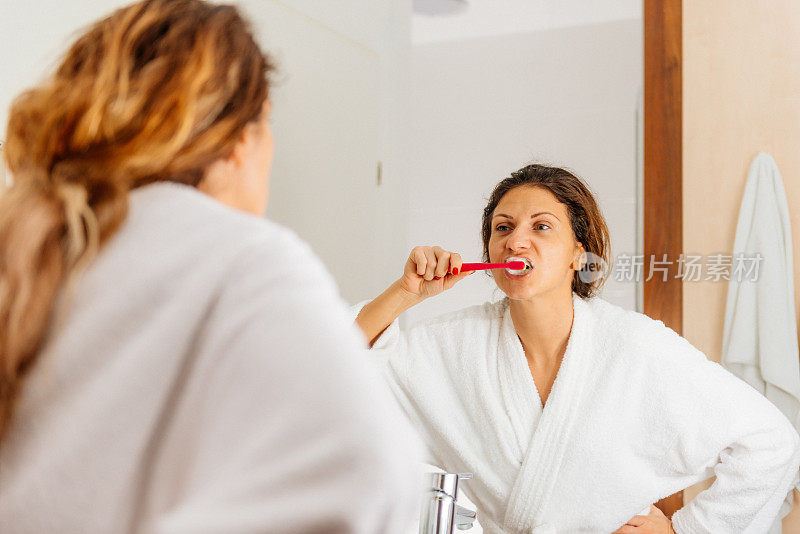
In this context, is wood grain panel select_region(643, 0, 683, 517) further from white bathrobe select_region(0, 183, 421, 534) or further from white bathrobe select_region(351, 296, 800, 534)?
white bathrobe select_region(0, 183, 421, 534)

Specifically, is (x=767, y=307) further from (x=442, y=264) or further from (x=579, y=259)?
(x=442, y=264)

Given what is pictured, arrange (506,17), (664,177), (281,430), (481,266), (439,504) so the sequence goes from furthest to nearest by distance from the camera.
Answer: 1. (506,17)
2. (664,177)
3. (481,266)
4. (439,504)
5. (281,430)

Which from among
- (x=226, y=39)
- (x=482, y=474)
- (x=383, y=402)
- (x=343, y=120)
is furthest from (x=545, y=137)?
(x=383, y=402)

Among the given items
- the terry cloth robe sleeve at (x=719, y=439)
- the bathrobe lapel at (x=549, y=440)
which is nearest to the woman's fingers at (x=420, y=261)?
the bathrobe lapel at (x=549, y=440)

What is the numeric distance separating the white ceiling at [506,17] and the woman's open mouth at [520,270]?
603mm

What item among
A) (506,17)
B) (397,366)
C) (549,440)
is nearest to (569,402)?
(549,440)

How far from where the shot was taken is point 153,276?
0.41 metres

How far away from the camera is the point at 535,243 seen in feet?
4.28

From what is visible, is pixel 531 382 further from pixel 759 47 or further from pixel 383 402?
pixel 383 402

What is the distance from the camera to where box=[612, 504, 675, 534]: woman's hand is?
51.1 inches

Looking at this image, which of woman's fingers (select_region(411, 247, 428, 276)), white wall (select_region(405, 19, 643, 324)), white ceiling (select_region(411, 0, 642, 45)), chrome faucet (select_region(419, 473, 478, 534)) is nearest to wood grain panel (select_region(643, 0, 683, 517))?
white wall (select_region(405, 19, 643, 324))

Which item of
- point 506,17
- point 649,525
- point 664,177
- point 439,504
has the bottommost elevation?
point 649,525

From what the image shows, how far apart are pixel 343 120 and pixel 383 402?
1.46 m

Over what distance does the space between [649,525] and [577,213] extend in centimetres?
57
